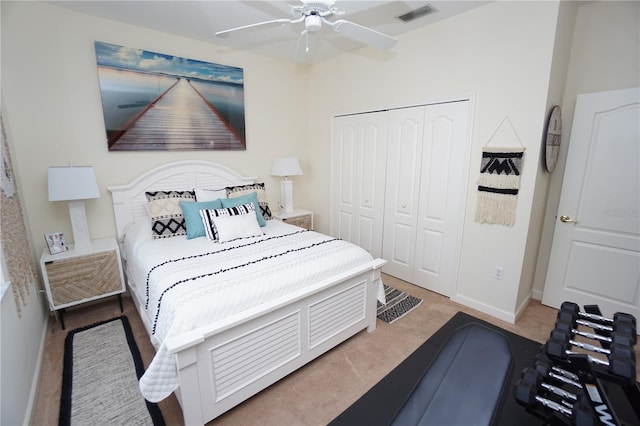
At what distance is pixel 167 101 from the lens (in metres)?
3.02

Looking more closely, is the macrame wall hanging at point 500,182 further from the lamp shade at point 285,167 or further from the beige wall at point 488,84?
the lamp shade at point 285,167

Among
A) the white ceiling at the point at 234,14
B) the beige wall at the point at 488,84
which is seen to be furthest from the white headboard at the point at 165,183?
the beige wall at the point at 488,84

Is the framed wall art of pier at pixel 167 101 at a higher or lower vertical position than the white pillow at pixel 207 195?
higher

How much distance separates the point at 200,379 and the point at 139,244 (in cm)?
145

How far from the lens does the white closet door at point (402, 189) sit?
3.03 meters

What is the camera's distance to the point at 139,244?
2.44m

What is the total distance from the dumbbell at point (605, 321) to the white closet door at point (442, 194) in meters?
1.56

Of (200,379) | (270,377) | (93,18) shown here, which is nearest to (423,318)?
(270,377)

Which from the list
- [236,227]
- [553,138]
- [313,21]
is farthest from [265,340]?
[553,138]

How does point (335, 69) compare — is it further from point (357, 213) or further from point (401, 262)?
point (401, 262)

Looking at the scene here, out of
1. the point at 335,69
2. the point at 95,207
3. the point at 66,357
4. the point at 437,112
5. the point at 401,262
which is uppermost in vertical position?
the point at 335,69

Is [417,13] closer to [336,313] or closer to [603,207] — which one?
[603,207]

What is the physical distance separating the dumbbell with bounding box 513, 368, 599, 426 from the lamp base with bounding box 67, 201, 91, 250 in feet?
10.5

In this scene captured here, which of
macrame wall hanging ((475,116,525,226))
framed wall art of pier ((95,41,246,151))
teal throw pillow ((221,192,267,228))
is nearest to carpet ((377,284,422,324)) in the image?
macrame wall hanging ((475,116,525,226))
